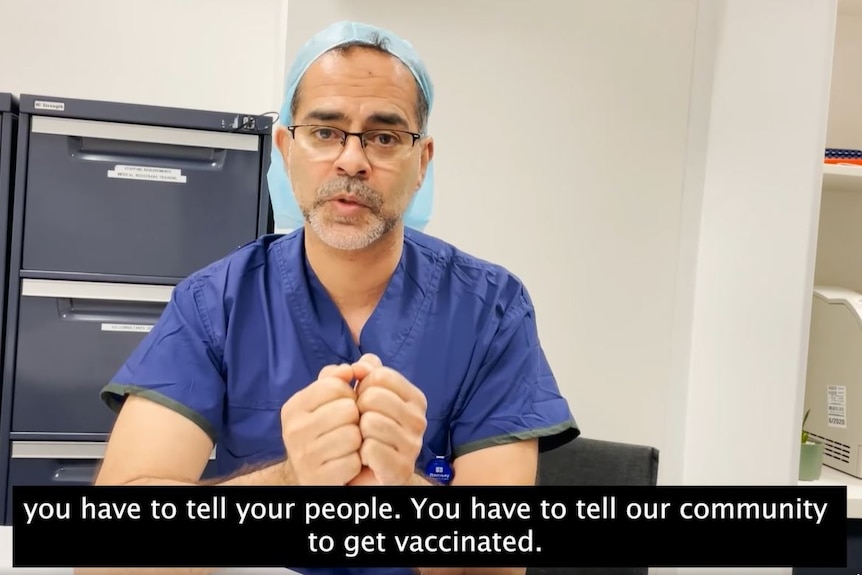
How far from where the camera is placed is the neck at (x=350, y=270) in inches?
45.3

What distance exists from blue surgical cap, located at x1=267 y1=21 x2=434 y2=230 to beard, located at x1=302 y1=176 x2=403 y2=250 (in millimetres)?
45

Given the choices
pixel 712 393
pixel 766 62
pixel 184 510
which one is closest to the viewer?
pixel 184 510

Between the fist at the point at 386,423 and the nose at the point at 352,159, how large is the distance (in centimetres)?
30

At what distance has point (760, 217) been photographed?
1.33 m

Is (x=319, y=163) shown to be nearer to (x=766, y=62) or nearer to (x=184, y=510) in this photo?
(x=184, y=510)

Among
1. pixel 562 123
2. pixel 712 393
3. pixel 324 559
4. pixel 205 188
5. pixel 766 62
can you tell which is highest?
pixel 766 62

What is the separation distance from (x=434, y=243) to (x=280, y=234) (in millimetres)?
267

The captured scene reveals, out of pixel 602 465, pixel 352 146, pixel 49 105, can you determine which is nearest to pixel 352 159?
pixel 352 146

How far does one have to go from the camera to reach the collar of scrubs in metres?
1.13

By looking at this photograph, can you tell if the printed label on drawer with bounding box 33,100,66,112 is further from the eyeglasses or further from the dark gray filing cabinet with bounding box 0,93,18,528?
the eyeglasses

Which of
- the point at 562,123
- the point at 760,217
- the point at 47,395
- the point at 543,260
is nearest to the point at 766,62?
the point at 760,217
